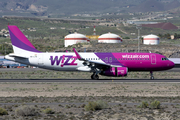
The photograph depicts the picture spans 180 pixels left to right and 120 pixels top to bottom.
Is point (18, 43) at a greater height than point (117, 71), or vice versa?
point (18, 43)

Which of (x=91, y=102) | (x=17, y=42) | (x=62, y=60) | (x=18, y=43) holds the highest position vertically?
(x=17, y=42)

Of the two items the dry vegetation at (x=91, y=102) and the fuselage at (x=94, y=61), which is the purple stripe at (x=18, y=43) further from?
the dry vegetation at (x=91, y=102)

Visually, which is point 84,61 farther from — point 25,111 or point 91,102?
point 25,111

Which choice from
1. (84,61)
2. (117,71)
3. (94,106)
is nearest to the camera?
(94,106)

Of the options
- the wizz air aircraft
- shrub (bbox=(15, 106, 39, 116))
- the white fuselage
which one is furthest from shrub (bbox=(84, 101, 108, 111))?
the white fuselage

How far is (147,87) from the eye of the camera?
36.2 meters

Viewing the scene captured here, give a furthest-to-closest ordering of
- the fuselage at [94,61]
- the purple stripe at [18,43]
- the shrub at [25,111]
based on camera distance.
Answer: the purple stripe at [18,43] → the fuselage at [94,61] → the shrub at [25,111]

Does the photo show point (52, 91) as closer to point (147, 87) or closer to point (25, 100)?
point (25, 100)

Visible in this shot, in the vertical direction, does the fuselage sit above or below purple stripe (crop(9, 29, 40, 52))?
below

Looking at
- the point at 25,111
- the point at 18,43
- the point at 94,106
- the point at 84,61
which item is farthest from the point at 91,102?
the point at 18,43

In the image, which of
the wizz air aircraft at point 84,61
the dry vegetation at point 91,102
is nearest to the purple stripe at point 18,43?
the wizz air aircraft at point 84,61

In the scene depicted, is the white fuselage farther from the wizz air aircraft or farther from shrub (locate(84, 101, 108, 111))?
shrub (locate(84, 101, 108, 111))

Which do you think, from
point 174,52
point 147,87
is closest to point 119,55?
point 147,87

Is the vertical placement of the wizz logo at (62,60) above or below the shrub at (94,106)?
above
